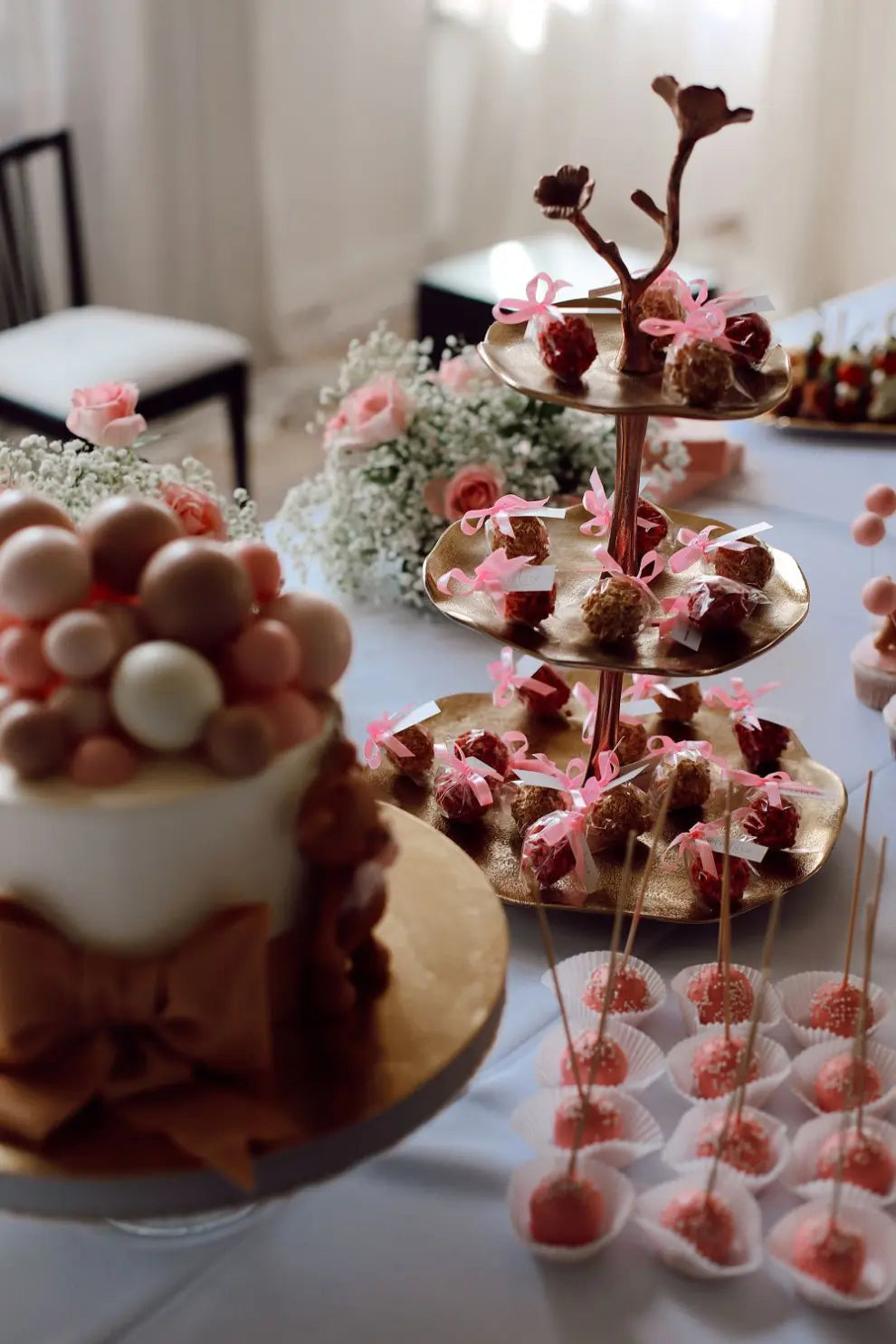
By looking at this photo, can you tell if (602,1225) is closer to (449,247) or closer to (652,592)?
(652,592)

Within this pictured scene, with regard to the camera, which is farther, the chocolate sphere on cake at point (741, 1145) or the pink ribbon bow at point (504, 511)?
the pink ribbon bow at point (504, 511)

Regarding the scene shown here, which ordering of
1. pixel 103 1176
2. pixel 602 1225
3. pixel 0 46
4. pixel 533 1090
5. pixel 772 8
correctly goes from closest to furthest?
pixel 103 1176 → pixel 602 1225 → pixel 533 1090 → pixel 0 46 → pixel 772 8

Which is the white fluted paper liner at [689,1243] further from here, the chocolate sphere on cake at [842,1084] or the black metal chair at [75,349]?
the black metal chair at [75,349]

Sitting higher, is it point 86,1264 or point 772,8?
point 772,8

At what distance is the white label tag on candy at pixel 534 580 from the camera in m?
1.08

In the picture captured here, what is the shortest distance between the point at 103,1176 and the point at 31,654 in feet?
0.87

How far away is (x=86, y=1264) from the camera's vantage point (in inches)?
33.9

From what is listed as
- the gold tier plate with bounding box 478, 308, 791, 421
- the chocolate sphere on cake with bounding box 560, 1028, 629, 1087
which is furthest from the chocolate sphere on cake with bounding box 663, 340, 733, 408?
the chocolate sphere on cake with bounding box 560, 1028, 629, 1087

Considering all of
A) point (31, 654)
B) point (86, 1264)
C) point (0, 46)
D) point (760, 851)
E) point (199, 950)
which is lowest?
point (86, 1264)

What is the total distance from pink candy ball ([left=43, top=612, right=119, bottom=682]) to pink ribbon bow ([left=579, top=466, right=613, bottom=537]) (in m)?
0.59

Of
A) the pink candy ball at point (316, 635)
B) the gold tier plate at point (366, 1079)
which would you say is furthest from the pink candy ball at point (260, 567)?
the gold tier plate at point (366, 1079)

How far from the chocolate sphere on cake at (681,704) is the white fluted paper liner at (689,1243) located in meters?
0.53

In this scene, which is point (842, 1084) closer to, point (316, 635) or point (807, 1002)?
point (807, 1002)

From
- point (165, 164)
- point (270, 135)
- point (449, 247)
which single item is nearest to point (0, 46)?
point (165, 164)
